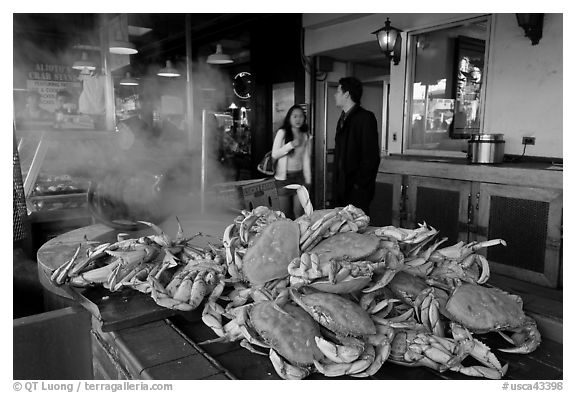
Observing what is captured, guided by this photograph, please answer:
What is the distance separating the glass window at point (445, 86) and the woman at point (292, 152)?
6.86ft

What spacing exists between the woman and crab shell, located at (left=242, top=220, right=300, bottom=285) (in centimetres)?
326

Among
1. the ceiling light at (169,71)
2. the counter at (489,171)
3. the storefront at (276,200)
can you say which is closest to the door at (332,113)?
the storefront at (276,200)

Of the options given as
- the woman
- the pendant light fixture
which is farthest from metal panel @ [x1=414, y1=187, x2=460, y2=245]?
the pendant light fixture

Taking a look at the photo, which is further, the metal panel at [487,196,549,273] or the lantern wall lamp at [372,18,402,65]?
the lantern wall lamp at [372,18,402,65]

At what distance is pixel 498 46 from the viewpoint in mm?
5457

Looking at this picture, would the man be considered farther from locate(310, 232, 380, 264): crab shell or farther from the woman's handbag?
locate(310, 232, 380, 264): crab shell

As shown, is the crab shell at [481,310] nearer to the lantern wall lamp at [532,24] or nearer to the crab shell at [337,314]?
the crab shell at [337,314]

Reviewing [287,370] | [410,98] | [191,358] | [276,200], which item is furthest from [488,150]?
[191,358]

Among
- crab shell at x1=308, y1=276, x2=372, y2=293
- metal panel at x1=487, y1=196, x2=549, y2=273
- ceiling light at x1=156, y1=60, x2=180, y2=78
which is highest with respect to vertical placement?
ceiling light at x1=156, y1=60, x2=180, y2=78

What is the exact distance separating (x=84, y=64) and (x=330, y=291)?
6.03 m

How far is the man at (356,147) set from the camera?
4.20m

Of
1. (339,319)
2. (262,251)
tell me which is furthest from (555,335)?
(262,251)

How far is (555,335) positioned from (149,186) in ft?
7.93

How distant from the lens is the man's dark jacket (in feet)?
13.8
